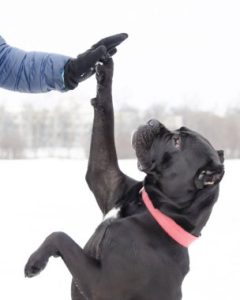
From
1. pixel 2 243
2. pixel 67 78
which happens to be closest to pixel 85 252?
pixel 67 78

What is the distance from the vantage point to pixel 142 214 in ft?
8.04

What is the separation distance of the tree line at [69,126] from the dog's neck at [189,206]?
2142cm

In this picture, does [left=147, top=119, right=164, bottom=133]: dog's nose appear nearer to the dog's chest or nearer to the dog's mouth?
the dog's mouth

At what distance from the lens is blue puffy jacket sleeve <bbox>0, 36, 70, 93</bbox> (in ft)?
8.46

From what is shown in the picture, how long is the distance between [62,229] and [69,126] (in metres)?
30.7

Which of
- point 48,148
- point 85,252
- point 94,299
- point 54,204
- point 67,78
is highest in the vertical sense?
point 67,78

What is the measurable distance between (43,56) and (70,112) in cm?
3289

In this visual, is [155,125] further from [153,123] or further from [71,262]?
[71,262]

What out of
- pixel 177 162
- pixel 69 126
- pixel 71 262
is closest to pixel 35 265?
pixel 71 262

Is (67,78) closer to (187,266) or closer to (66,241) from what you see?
(66,241)

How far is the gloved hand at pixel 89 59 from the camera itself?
2520mm

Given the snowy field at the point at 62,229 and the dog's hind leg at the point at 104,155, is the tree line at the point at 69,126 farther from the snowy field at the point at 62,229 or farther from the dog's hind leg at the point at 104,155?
the dog's hind leg at the point at 104,155

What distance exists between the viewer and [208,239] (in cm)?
563

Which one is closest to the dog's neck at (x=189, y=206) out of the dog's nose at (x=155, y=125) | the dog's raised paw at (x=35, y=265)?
the dog's nose at (x=155, y=125)
